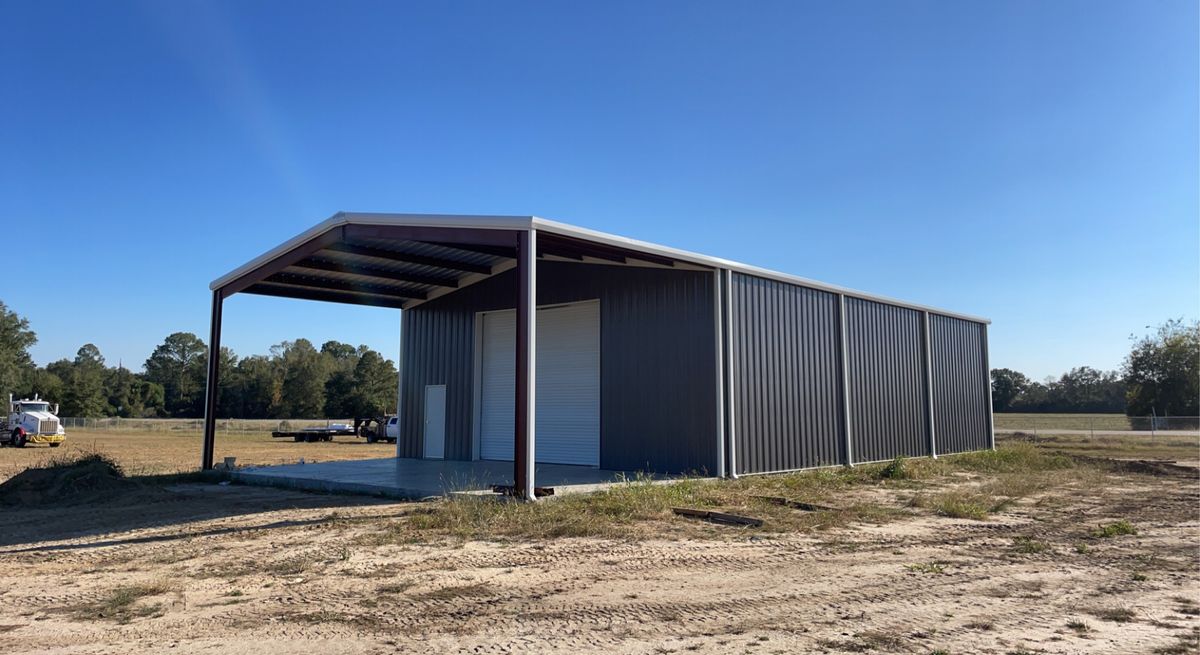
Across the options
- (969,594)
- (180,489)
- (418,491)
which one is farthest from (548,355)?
(969,594)

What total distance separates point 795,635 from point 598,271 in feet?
41.3

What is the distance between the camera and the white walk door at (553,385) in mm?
17375

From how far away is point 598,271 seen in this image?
17281 millimetres

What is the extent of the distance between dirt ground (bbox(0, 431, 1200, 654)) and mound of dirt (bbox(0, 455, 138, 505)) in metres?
2.35

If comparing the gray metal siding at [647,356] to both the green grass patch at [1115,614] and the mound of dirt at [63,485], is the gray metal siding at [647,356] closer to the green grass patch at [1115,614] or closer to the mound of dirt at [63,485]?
the mound of dirt at [63,485]

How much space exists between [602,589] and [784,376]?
11.1 metres

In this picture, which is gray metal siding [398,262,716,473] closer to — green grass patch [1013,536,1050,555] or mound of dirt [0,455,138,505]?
green grass patch [1013,536,1050,555]

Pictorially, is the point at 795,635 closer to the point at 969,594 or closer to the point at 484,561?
the point at 969,594

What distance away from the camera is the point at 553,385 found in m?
18.1

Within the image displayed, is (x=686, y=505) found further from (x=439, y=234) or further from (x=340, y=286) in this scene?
(x=340, y=286)

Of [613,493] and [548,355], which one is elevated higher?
[548,355]

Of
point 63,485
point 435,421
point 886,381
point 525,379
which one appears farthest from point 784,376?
point 63,485

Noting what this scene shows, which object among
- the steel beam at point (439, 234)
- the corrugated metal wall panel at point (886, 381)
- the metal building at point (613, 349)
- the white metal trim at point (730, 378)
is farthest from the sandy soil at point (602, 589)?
the corrugated metal wall panel at point (886, 381)

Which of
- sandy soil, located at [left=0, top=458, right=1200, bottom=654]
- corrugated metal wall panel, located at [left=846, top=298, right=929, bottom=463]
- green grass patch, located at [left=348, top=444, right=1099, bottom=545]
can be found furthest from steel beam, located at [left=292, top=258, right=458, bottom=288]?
corrugated metal wall panel, located at [left=846, top=298, right=929, bottom=463]
